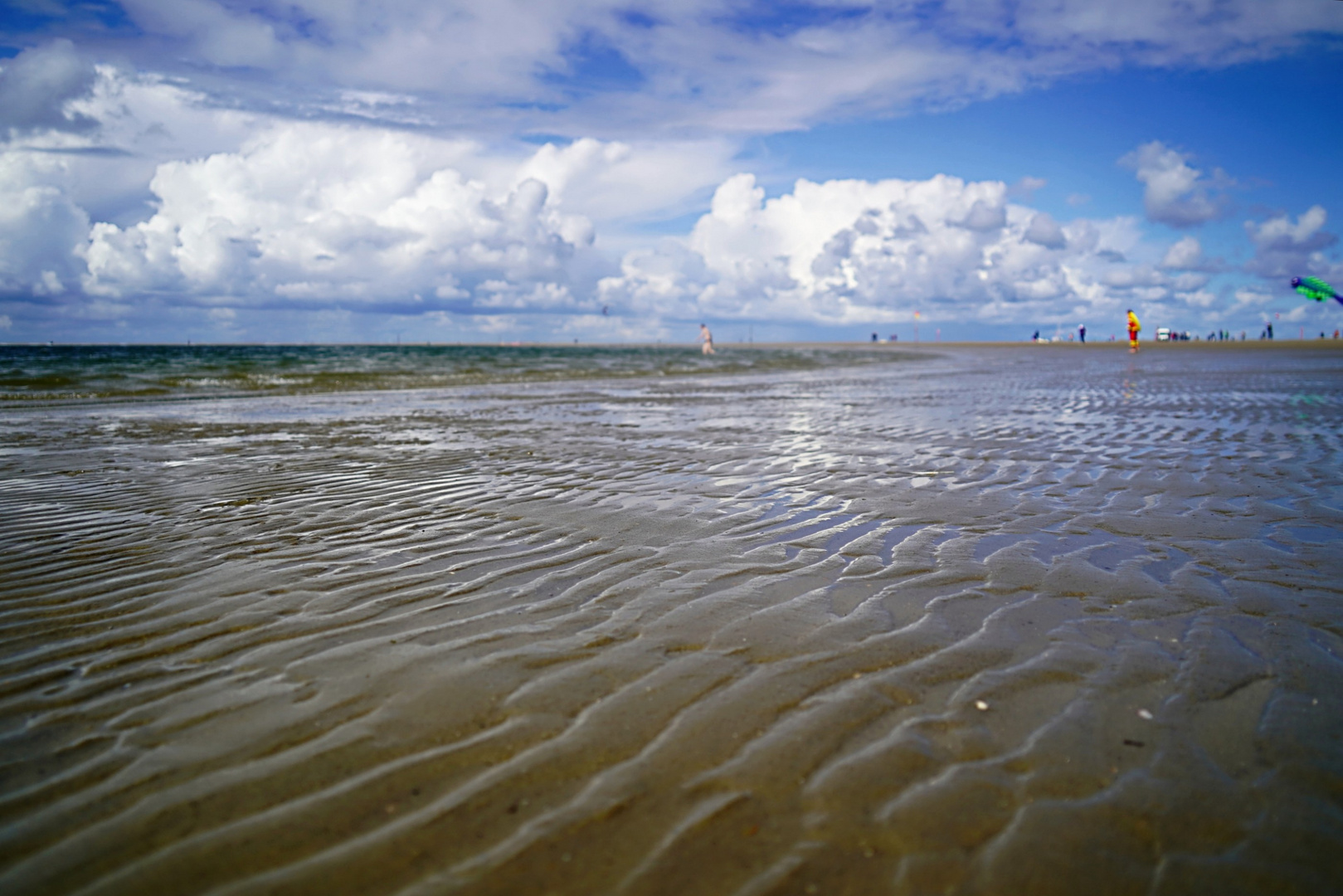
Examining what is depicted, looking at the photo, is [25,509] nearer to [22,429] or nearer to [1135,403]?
[22,429]

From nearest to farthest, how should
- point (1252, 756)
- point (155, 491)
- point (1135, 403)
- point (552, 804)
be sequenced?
point (552, 804), point (1252, 756), point (155, 491), point (1135, 403)

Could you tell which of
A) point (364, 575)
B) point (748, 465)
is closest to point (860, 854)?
point (364, 575)

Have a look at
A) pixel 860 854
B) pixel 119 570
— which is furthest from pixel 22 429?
pixel 860 854

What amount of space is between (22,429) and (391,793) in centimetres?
1377

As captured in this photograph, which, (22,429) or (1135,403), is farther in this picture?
(1135,403)

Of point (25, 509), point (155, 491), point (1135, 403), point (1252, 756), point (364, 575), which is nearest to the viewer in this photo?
point (1252, 756)

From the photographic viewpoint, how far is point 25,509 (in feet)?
21.3

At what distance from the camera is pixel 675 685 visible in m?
3.15

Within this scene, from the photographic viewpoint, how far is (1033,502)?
6508mm

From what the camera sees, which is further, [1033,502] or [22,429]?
[22,429]

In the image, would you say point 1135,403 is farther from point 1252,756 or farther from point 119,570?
point 119,570

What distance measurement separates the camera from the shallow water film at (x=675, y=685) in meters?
2.17

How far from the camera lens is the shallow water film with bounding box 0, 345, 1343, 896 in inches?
85.4

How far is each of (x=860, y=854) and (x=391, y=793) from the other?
1.47 m
